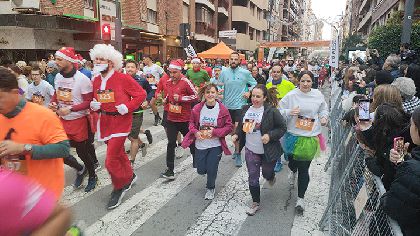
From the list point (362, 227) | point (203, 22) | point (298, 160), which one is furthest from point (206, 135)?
point (203, 22)

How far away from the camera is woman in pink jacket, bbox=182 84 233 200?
196 inches

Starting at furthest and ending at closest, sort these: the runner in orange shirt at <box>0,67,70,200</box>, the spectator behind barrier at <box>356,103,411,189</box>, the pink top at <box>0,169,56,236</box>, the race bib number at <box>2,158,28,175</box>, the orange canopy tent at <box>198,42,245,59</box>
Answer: the orange canopy tent at <box>198,42,245,59</box>, the spectator behind barrier at <box>356,103,411,189</box>, the race bib number at <box>2,158,28,175</box>, the runner in orange shirt at <box>0,67,70,200</box>, the pink top at <box>0,169,56,236</box>

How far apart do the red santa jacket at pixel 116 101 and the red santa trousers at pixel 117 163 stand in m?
0.11

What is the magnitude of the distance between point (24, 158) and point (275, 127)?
3.05 m

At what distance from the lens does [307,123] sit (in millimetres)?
4711

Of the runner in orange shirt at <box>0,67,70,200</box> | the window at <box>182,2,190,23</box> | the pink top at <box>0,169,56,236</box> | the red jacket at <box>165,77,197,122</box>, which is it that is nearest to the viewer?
the pink top at <box>0,169,56,236</box>

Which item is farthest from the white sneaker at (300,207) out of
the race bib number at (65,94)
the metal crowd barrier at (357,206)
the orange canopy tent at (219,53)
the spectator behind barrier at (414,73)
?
the orange canopy tent at (219,53)

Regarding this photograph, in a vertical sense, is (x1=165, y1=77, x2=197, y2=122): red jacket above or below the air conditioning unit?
below

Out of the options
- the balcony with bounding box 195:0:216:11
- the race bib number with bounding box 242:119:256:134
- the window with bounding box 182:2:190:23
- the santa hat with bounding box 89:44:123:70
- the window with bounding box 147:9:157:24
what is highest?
the balcony with bounding box 195:0:216:11

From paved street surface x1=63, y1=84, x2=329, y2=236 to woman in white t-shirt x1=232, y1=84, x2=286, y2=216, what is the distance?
0.35m

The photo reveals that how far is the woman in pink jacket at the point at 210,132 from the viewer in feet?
16.4

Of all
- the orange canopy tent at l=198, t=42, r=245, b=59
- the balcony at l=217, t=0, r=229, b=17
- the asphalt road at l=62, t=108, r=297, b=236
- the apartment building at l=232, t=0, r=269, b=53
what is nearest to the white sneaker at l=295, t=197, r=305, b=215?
the asphalt road at l=62, t=108, r=297, b=236

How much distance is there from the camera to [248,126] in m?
4.59

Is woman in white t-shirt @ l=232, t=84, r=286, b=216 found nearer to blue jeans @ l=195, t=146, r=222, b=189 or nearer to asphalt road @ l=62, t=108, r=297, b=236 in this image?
asphalt road @ l=62, t=108, r=297, b=236
